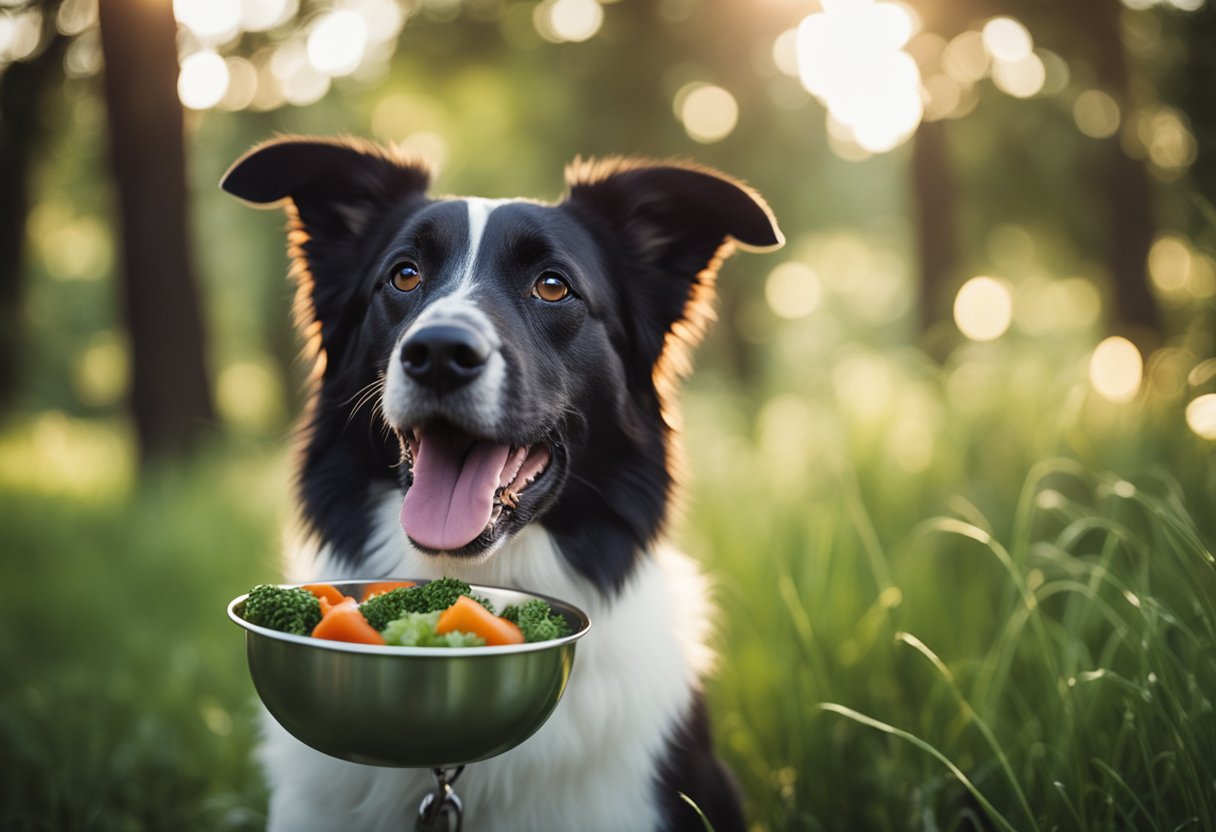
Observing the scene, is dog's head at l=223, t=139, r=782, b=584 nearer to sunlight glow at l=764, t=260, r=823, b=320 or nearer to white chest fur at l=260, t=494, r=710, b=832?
white chest fur at l=260, t=494, r=710, b=832

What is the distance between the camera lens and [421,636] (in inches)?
70.3

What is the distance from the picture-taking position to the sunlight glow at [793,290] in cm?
1952

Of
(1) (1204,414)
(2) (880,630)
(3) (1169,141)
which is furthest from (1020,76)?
(2) (880,630)

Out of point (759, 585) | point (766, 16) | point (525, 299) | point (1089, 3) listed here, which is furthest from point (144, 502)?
point (1089, 3)

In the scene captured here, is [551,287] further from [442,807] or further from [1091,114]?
[1091,114]

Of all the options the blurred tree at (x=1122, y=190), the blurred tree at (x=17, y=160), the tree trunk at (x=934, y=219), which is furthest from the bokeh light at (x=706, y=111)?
the blurred tree at (x=17, y=160)

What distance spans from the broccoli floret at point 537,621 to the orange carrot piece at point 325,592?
1.33ft

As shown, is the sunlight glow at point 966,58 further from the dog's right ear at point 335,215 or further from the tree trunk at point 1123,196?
the dog's right ear at point 335,215

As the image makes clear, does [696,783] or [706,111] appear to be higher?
[706,111]

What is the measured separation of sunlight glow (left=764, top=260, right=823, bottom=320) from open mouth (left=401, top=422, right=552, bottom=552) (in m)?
17.0

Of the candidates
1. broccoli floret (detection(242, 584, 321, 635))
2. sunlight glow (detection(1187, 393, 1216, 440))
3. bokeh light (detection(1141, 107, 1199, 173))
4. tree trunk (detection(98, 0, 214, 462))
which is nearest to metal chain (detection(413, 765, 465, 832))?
broccoli floret (detection(242, 584, 321, 635))

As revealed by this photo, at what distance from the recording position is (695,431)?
9.51m

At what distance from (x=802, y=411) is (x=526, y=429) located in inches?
190

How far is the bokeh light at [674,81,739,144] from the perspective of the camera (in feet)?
48.2
